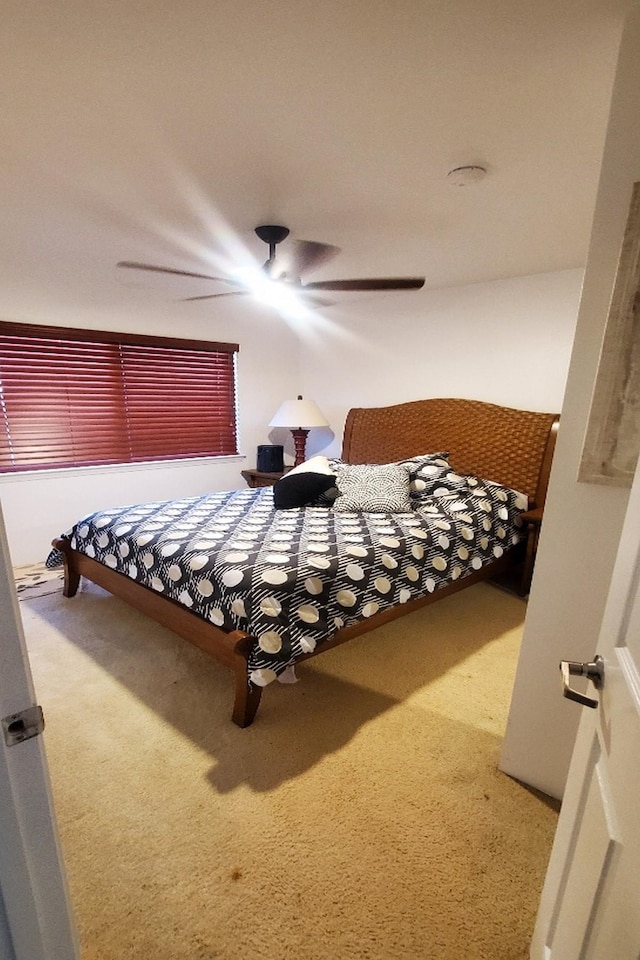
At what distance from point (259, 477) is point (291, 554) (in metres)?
2.25

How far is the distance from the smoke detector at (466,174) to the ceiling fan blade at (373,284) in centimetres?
52

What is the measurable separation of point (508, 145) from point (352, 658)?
2359 millimetres

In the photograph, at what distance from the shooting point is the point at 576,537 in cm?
129

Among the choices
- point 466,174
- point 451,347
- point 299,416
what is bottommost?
point 299,416

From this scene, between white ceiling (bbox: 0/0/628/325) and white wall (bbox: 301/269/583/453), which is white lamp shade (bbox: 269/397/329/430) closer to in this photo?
white wall (bbox: 301/269/583/453)

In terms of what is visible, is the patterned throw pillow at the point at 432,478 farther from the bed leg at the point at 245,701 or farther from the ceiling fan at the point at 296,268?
the bed leg at the point at 245,701

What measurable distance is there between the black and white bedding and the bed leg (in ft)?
0.24

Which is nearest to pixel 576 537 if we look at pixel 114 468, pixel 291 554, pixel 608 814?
pixel 608 814

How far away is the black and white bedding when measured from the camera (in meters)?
1.81

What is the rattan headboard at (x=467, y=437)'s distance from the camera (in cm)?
316

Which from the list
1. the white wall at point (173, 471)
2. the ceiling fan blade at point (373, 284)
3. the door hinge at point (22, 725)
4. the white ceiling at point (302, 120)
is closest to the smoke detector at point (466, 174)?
the white ceiling at point (302, 120)

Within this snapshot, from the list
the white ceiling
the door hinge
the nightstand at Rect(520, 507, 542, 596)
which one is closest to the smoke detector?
the white ceiling

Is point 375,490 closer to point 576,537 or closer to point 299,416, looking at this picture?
point 299,416

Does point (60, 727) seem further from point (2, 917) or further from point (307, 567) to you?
point (2, 917)
